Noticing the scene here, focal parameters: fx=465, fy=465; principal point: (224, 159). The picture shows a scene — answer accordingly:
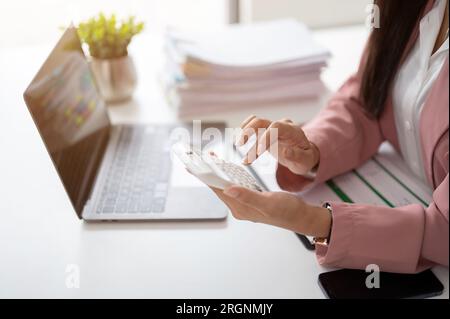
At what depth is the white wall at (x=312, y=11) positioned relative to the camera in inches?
57.1

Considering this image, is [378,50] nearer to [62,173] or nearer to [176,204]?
[176,204]

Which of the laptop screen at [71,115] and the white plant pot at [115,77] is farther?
the white plant pot at [115,77]

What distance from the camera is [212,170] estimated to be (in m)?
0.55

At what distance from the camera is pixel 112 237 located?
0.69 meters

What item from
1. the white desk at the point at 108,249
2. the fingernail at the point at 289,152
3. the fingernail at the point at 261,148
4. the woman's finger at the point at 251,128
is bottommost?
the white desk at the point at 108,249

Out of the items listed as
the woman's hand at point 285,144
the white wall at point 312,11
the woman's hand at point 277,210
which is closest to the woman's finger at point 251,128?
the woman's hand at point 285,144

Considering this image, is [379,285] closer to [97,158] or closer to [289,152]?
[289,152]

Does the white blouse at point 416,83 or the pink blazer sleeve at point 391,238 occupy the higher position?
the white blouse at point 416,83

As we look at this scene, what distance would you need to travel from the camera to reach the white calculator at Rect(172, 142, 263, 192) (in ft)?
1.77

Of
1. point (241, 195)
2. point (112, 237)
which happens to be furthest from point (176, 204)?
point (241, 195)

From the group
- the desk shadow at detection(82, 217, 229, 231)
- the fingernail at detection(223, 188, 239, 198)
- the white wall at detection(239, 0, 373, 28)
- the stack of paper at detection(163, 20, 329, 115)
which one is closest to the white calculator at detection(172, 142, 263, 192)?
the fingernail at detection(223, 188, 239, 198)

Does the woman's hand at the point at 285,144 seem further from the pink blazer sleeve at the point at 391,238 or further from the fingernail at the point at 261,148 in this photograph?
the pink blazer sleeve at the point at 391,238

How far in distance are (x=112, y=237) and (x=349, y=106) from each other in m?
0.49

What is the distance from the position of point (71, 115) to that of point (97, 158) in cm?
10
